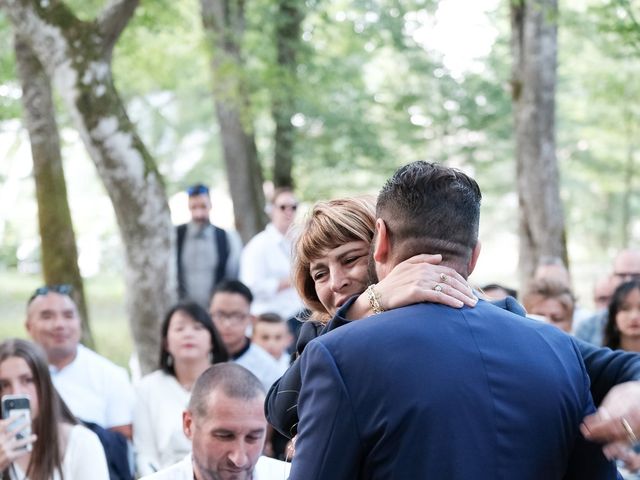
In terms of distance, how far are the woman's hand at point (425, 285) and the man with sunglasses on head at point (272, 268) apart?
7763mm

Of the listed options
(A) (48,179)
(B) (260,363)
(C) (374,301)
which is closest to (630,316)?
(B) (260,363)

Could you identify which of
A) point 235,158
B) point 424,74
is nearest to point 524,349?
point 235,158

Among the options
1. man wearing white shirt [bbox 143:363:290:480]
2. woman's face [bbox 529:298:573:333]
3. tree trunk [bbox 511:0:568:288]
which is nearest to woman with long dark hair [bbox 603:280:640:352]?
woman's face [bbox 529:298:573:333]

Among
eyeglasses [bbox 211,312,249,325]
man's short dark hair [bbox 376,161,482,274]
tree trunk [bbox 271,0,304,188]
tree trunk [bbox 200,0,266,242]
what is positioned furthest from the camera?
tree trunk [bbox 271,0,304,188]

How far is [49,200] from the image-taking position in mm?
13727

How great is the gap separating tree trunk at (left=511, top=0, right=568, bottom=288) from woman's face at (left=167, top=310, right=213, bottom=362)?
6.72 metres

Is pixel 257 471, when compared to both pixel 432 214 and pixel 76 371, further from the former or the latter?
pixel 76 371

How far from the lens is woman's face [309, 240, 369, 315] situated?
3.34 m

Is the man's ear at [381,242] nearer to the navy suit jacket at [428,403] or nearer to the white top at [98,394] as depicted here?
the navy suit jacket at [428,403]

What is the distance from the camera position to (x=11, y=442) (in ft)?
16.9

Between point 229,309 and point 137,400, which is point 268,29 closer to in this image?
point 229,309

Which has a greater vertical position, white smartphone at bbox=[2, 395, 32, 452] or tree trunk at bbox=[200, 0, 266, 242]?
tree trunk at bbox=[200, 0, 266, 242]

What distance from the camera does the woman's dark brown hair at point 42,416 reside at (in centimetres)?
534

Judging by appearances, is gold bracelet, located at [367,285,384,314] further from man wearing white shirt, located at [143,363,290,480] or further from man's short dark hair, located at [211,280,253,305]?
man's short dark hair, located at [211,280,253,305]
